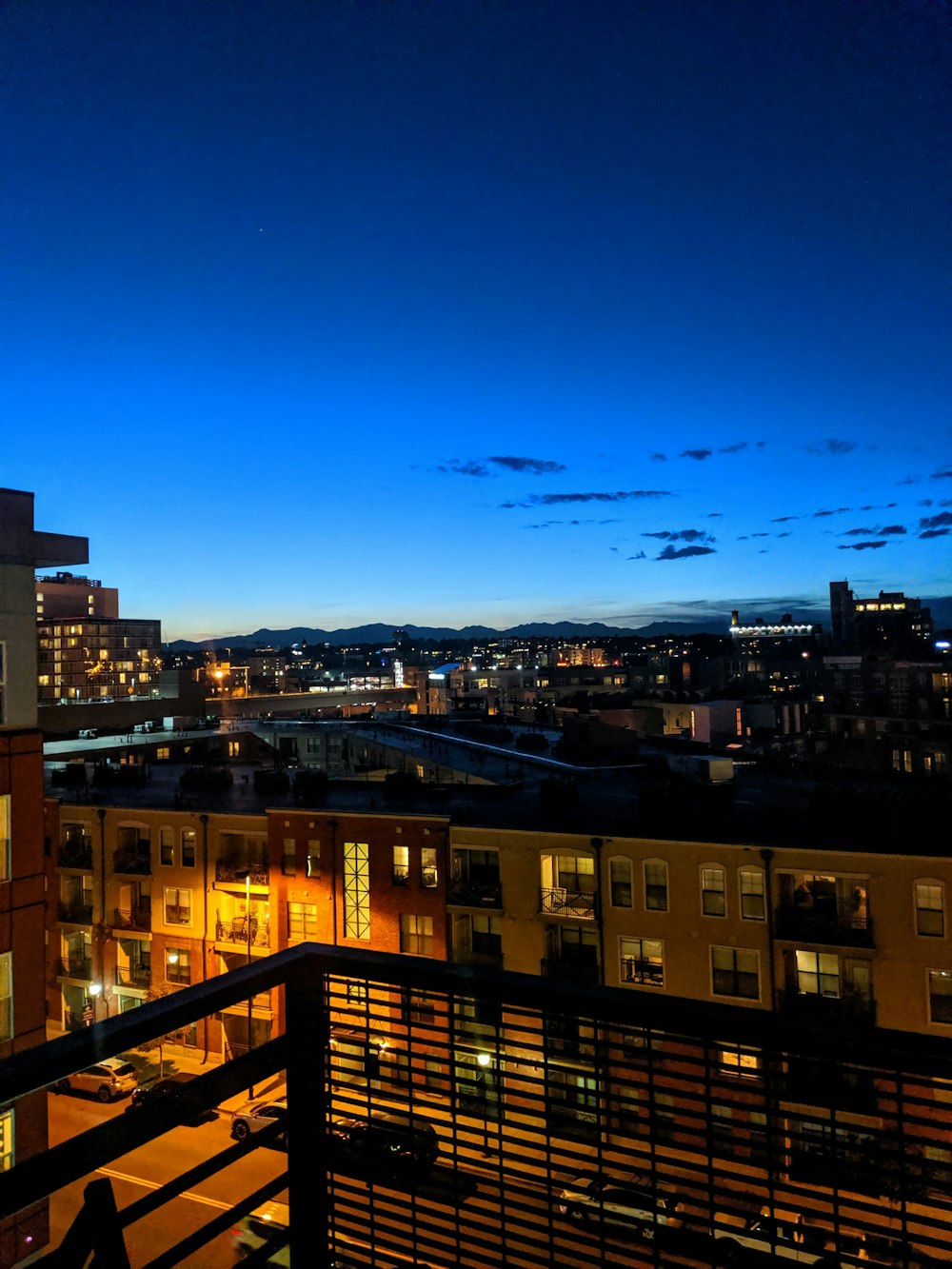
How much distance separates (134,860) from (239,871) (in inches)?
130

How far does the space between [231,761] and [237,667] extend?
Answer: 12025 cm

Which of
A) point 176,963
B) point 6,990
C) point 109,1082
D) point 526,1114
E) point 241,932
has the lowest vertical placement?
point 109,1082

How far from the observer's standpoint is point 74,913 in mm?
22203

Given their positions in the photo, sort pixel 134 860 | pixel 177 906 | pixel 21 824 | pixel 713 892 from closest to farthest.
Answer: pixel 21 824 → pixel 713 892 → pixel 177 906 → pixel 134 860

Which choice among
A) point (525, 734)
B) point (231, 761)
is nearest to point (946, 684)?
point (525, 734)

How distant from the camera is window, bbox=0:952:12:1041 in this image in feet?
33.2

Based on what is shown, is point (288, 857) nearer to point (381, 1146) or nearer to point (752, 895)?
point (752, 895)

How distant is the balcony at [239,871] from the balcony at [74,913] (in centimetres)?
430

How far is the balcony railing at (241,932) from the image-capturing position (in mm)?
20266

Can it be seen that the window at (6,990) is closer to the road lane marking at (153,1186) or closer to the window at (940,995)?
the road lane marking at (153,1186)

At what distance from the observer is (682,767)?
77.3 feet

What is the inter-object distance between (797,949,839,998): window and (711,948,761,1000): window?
29.4 inches

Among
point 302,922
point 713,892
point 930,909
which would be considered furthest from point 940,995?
point 302,922

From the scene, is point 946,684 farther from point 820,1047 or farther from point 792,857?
point 820,1047
